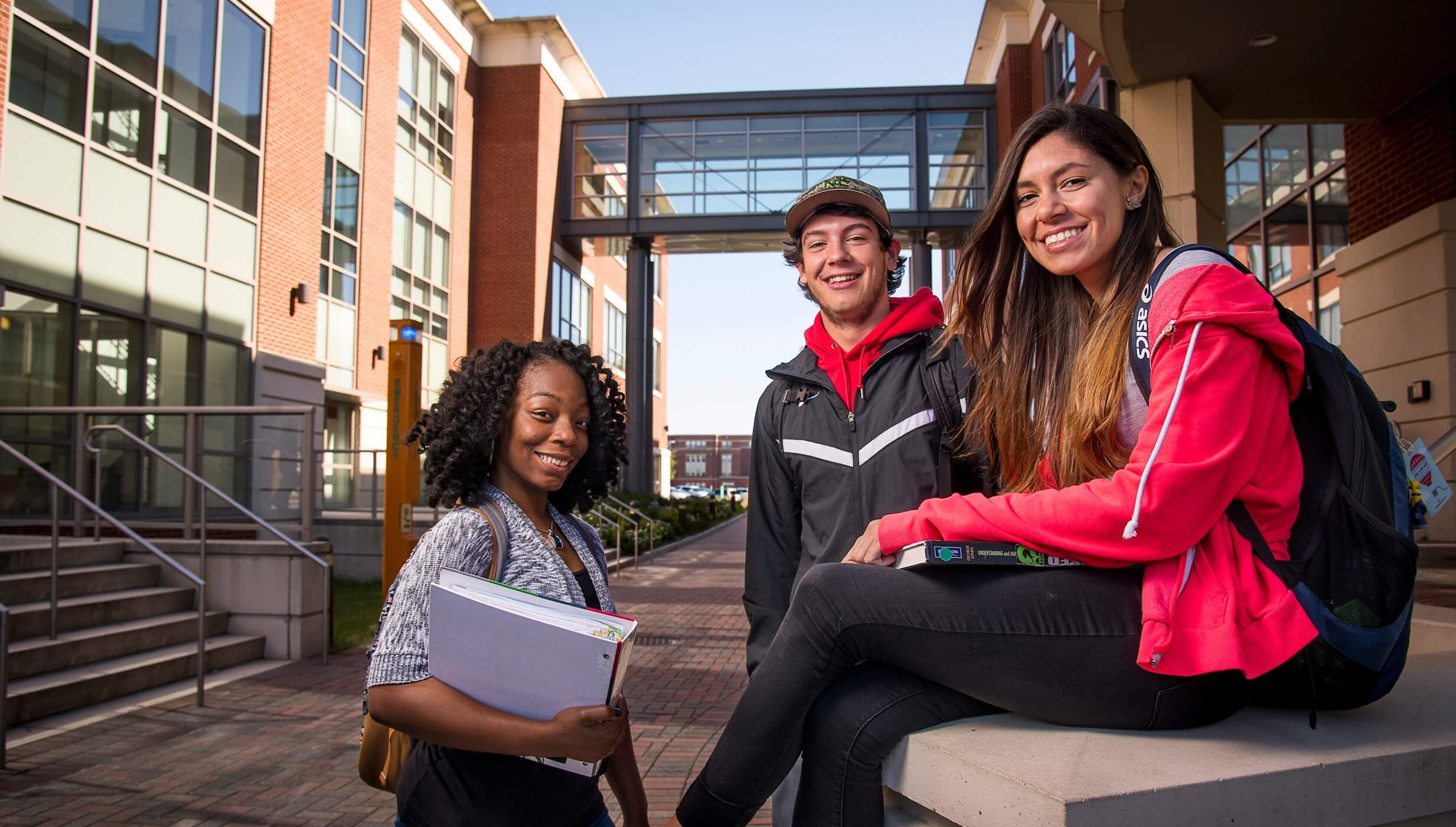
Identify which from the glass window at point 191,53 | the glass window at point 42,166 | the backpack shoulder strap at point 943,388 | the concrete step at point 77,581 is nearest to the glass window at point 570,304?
the glass window at point 191,53

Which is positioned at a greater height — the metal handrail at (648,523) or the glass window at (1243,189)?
the glass window at (1243,189)

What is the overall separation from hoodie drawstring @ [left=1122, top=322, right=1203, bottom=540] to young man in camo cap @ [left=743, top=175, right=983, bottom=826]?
937 millimetres

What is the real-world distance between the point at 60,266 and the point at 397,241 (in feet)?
31.0

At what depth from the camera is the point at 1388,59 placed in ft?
24.6

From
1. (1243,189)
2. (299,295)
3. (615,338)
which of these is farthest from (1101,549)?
(615,338)

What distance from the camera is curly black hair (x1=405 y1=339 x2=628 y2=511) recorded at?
2.12 meters

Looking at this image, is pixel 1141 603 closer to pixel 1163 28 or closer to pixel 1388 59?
pixel 1163 28

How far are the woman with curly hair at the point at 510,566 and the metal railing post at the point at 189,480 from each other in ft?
24.4

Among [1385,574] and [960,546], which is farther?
[960,546]

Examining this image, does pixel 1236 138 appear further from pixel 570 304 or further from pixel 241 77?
pixel 570 304

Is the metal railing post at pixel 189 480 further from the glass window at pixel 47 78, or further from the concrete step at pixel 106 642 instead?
the glass window at pixel 47 78

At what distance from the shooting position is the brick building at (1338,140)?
6.86m

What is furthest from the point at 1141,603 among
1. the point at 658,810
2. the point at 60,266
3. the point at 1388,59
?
the point at 60,266

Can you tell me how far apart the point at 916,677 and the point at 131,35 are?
1440cm
